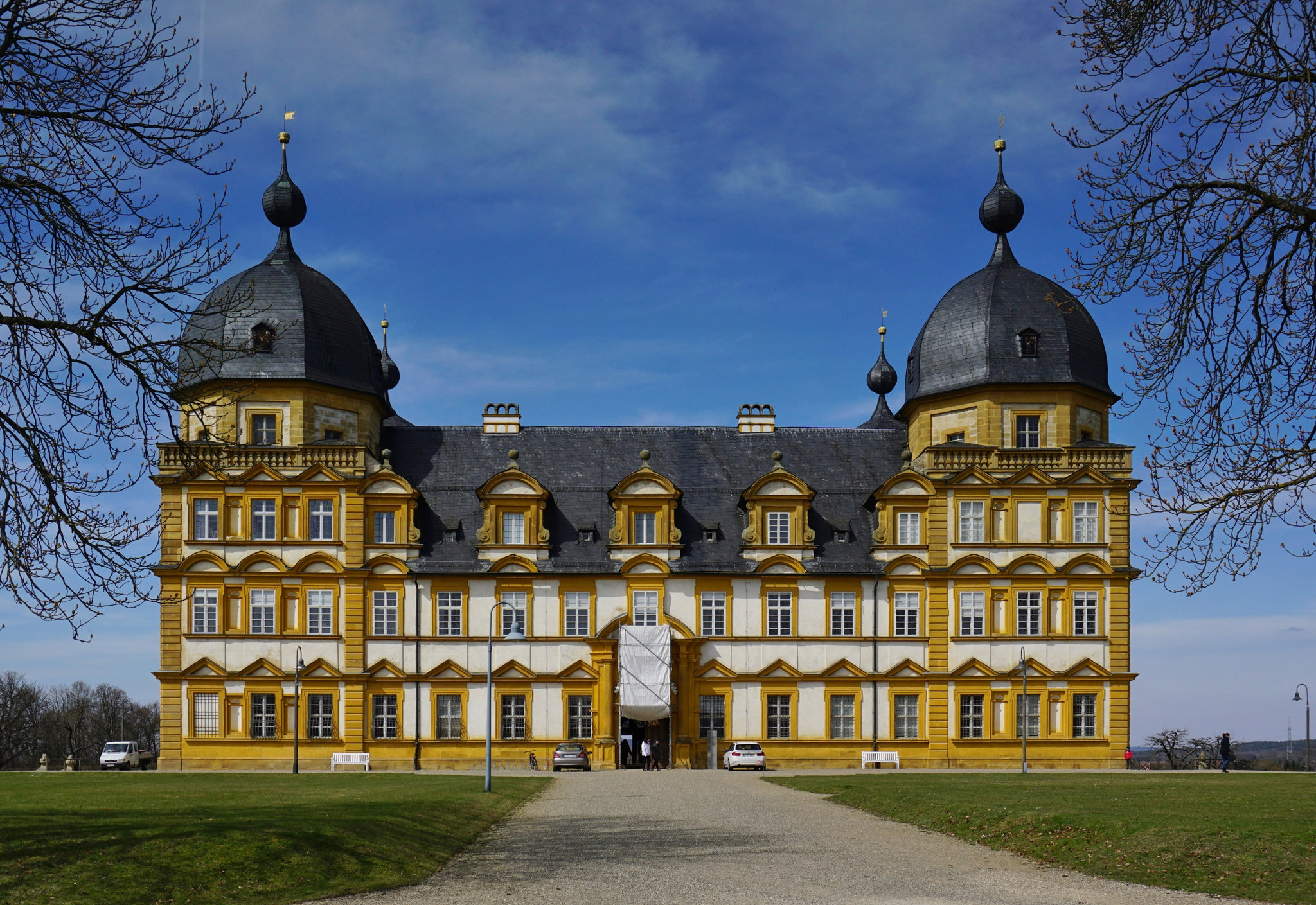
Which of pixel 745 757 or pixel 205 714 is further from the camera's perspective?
pixel 205 714

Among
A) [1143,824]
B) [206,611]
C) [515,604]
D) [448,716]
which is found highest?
[515,604]

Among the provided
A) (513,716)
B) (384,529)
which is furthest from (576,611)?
(384,529)

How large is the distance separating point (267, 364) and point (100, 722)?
60.3 m

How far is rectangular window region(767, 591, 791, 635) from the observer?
5206 centimetres

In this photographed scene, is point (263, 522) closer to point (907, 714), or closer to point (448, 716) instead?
point (448, 716)

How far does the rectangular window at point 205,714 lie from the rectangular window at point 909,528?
25.8 meters

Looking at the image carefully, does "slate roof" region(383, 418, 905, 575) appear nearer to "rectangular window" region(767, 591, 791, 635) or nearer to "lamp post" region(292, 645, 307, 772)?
"rectangular window" region(767, 591, 791, 635)

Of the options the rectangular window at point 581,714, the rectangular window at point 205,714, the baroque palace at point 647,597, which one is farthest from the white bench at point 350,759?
the rectangular window at point 581,714

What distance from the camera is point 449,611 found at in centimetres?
5162

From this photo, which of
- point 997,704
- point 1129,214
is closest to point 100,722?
point 997,704

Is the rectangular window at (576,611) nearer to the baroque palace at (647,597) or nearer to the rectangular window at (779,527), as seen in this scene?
the baroque palace at (647,597)

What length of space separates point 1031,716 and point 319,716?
26.3 meters

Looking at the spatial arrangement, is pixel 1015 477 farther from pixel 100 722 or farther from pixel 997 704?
pixel 100 722

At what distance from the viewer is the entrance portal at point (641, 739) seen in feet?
168
